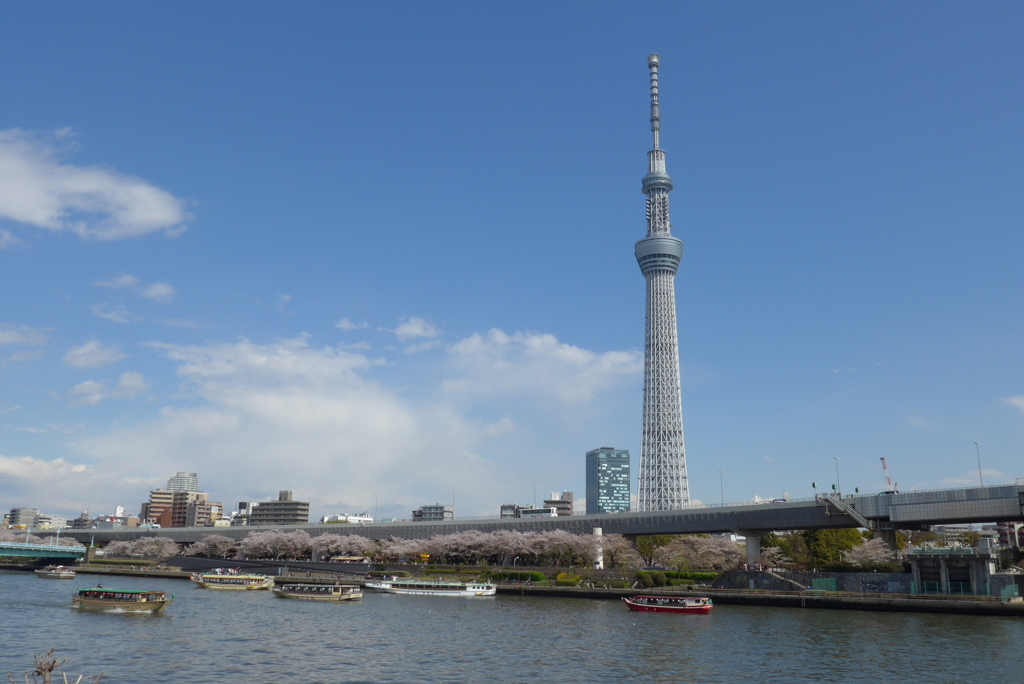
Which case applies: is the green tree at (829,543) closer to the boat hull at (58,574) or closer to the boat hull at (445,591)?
the boat hull at (445,591)

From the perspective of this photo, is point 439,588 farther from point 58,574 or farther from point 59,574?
point 58,574

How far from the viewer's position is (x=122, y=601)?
6794cm

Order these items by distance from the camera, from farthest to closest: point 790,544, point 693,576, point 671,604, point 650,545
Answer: point 650,545 → point 790,544 → point 693,576 → point 671,604

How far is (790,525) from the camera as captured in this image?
10419 centimetres

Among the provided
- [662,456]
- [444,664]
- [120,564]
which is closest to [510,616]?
[444,664]

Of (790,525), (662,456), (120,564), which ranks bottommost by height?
(120,564)

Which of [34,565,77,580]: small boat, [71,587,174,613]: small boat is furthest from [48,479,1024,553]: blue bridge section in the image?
[71,587,174,613]: small boat

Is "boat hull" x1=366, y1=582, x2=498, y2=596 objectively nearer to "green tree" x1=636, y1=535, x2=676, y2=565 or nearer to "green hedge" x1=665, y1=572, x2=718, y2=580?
"green hedge" x1=665, y1=572, x2=718, y2=580

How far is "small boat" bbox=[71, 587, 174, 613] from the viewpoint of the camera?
67.1m

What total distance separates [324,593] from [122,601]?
2195 cm

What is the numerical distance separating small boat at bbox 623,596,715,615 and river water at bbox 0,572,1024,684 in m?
1.25

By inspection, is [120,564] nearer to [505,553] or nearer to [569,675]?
[505,553]

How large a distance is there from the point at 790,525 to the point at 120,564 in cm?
11579

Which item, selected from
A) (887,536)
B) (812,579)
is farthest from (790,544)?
(812,579)
